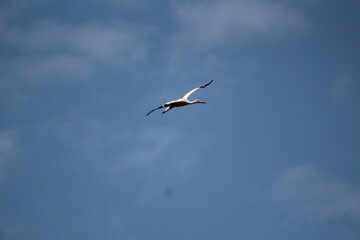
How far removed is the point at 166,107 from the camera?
3925 cm

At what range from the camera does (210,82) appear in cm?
4022

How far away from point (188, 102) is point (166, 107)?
2.45 meters

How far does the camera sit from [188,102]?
4069cm

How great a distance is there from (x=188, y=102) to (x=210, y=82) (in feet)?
8.71

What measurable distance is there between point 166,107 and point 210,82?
457 cm
